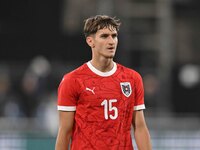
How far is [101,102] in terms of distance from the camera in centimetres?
693

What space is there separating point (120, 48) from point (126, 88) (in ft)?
35.0

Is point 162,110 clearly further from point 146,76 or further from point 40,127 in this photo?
point 40,127

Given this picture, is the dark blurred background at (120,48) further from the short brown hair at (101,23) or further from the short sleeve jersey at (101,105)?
the short brown hair at (101,23)

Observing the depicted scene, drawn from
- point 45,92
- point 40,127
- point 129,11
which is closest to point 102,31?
point 40,127

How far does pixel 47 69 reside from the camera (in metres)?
16.6

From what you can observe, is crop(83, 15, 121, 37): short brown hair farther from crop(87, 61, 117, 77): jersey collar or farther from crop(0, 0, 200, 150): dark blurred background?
crop(0, 0, 200, 150): dark blurred background

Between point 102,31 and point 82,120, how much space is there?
78 centimetres

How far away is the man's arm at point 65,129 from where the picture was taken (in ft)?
22.9

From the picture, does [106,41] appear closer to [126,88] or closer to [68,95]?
[126,88]

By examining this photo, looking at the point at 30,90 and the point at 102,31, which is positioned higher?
the point at 102,31

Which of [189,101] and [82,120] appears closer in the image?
[82,120]

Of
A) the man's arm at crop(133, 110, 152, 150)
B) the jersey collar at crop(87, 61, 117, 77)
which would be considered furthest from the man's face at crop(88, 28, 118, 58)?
the man's arm at crop(133, 110, 152, 150)

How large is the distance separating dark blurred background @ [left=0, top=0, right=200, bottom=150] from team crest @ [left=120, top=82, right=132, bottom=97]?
29.3 ft

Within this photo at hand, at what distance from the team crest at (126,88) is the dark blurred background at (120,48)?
8.93 metres
